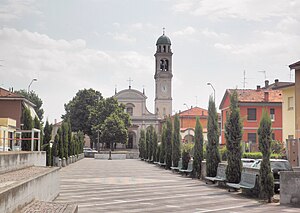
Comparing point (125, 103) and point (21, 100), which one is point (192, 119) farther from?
point (21, 100)

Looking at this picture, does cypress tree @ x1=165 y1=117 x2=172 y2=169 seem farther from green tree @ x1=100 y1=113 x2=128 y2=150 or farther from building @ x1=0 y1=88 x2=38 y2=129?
green tree @ x1=100 y1=113 x2=128 y2=150

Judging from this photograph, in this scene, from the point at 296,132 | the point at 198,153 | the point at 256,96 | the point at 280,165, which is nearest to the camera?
the point at 280,165

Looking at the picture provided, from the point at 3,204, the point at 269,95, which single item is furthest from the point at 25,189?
the point at 269,95

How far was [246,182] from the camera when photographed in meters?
21.0

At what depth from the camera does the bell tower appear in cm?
10581

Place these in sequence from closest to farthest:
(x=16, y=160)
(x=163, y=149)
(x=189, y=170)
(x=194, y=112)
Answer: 1. (x=16, y=160)
2. (x=189, y=170)
3. (x=163, y=149)
4. (x=194, y=112)

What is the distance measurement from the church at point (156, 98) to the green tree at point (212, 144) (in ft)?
255

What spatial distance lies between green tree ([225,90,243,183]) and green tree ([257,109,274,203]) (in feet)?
11.6

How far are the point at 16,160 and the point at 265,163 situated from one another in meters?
9.51

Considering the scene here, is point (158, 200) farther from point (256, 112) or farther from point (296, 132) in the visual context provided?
point (256, 112)

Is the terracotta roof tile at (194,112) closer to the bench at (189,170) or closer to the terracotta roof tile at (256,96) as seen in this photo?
the terracotta roof tile at (256,96)

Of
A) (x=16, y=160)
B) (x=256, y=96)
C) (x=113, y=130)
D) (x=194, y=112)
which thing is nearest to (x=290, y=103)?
(x=256, y=96)

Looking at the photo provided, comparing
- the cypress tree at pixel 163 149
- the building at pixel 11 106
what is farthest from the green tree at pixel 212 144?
the building at pixel 11 106

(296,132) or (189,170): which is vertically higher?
(296,132)
